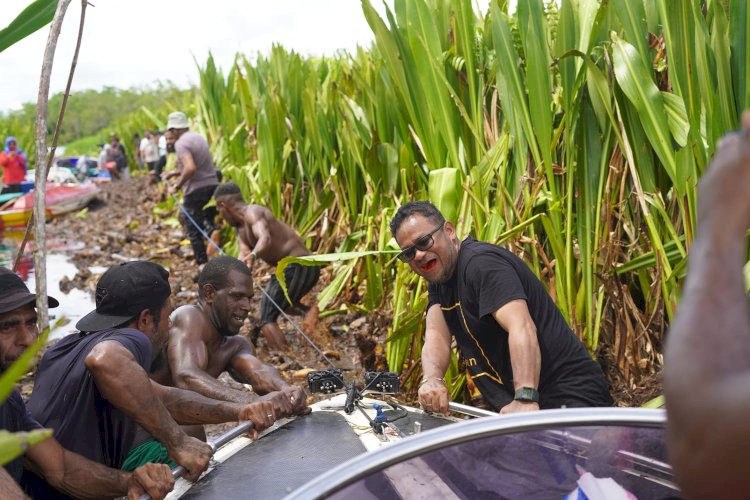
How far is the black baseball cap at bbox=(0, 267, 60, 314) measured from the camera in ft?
8.97

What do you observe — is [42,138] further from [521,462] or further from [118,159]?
[118,159]

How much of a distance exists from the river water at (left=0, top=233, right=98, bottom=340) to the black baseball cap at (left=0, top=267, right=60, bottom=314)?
11.0 feet

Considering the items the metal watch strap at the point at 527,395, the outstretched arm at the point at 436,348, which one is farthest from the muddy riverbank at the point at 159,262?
the metal watch strap at the point at 527,395

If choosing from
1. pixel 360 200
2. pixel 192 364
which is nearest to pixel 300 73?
pixel 360 200

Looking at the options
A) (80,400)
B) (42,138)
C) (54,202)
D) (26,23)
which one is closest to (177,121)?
(42,138)

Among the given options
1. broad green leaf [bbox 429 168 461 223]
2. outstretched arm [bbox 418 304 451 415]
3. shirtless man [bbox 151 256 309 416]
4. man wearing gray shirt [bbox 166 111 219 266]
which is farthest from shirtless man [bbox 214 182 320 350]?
outstretched arm [bbox 418 304 451 415]

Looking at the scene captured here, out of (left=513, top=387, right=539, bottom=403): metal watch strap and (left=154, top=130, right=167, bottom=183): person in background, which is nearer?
(left=513, top=387, right=539, bottom=403): metal watch strap

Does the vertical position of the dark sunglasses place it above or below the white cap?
below

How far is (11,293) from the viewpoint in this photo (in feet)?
9.12

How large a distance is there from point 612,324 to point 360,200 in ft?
12.3

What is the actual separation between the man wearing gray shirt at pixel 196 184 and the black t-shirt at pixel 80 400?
22.7 ft

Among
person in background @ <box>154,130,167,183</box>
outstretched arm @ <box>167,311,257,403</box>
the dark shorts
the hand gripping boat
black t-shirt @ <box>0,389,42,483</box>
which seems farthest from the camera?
person in background @ <box>154,130,167,183</box>

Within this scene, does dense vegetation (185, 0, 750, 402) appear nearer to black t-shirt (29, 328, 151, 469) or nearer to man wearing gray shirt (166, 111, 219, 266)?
black t-shirt (29, 328, 151, 469)

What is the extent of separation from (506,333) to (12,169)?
18.3m
